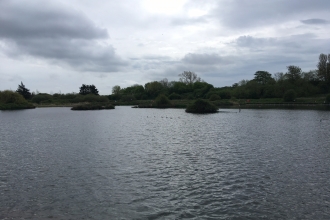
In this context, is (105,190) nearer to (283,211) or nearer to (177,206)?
(177,206)

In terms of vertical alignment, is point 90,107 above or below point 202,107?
above

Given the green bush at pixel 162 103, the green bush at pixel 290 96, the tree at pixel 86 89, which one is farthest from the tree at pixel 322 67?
the tree at pixel 86 89

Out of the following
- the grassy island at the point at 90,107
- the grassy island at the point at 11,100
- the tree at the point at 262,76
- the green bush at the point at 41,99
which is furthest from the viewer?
the tree at the point at 262,76

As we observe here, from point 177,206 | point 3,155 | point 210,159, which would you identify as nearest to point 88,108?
point 3,155

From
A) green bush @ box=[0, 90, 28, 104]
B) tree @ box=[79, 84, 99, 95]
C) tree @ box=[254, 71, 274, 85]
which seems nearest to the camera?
green bush @ box=[0, 90, 28, 104]

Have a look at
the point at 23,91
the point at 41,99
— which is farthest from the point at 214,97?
the point at 23,91

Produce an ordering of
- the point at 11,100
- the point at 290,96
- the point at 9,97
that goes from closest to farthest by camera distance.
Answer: the point at 9,97 < the point at 11,100 < the point at 290,96

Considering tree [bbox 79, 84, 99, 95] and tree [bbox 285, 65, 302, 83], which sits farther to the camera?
tree [bbox 79, 84, 99, 95]

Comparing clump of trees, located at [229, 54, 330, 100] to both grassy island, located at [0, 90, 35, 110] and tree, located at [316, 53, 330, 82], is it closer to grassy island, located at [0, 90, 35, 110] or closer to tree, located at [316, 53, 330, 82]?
tree, located at [316, 53, 330, 82]

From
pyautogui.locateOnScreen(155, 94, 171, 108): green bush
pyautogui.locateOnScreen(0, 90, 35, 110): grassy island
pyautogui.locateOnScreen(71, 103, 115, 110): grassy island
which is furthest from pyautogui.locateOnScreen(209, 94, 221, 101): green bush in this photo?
pyautogui.locateOnScreen(0, 90, 35, 110): grassy island

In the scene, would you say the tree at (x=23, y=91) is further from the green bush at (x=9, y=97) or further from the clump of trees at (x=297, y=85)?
the clump of trees at (x=297, y=85)

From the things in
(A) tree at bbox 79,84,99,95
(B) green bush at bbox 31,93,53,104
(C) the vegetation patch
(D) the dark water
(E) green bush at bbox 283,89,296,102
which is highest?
(A) tree at bbox 79,84,99,95

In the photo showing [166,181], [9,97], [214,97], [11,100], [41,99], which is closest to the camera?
[166,181]

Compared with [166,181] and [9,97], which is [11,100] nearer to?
[9,97]
